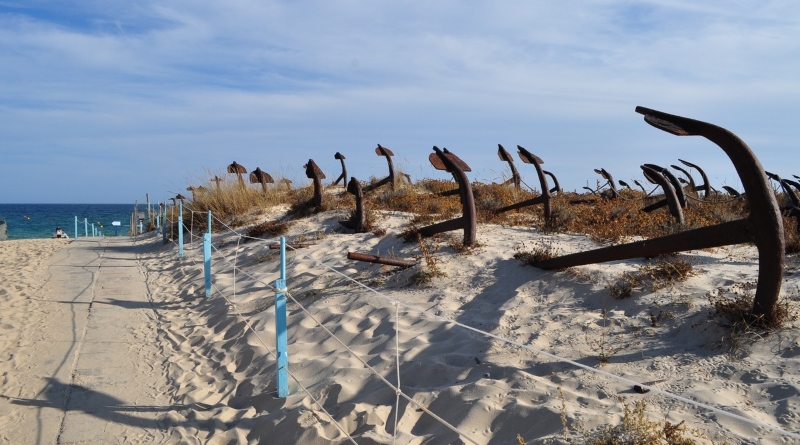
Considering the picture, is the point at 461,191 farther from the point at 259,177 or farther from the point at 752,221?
the point at 259,177

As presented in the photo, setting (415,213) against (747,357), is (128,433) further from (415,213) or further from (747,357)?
(415,213)

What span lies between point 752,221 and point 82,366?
540cm

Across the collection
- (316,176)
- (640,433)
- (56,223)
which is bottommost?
(56,223)

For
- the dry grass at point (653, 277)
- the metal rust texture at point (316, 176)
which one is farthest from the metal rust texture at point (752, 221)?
the metal rust texture at point (316, 176)

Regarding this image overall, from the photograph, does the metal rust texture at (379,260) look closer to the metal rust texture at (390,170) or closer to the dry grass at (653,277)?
the dry grass at (653,277)

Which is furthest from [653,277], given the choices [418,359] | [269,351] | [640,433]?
[269,351]

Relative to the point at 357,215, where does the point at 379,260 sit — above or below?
below

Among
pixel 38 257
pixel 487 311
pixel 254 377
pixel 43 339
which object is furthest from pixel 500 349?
pixel 38 257

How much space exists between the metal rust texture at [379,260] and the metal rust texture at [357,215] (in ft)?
7.49

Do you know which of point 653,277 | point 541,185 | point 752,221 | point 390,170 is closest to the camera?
point 752,221

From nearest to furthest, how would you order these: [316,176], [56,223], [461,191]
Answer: [461,191]
[316,176]
[56,223]

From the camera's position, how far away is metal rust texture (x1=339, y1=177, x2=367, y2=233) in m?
8.77

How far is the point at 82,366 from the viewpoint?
556 centimetres

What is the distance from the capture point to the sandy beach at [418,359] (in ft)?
11.3
